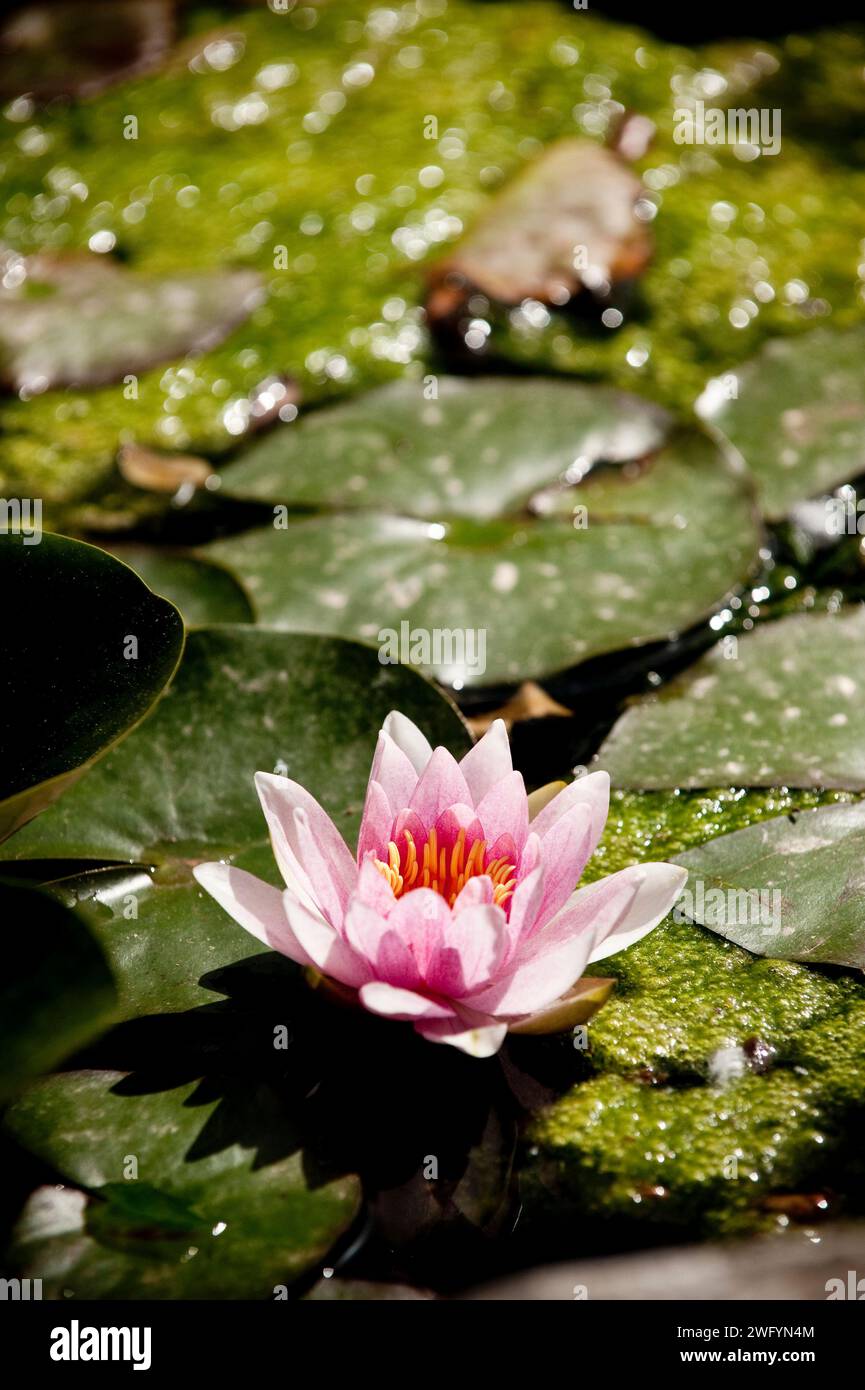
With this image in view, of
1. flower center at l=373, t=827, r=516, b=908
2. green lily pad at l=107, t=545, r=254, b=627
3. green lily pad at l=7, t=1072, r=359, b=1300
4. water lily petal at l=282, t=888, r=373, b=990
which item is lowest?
green lily pad at l=7, t=1072, r=359, b=1300

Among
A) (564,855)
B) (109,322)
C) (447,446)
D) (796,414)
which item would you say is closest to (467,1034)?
(564,855)

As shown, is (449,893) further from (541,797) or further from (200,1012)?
(200,1012)

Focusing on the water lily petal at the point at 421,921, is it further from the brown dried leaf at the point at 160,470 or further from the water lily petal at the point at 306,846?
the brown dried leaf at the point at 160,470

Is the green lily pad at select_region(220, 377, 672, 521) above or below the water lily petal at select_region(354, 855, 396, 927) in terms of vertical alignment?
above

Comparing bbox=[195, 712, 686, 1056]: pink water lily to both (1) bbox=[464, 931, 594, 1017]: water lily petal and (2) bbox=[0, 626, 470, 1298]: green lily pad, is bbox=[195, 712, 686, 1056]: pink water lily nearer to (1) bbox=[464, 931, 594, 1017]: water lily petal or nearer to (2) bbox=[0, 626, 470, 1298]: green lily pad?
(1) bbox=[464, 931, 594, 1017]: water lily petal

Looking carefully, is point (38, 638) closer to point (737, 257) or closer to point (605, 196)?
point (605, 196)

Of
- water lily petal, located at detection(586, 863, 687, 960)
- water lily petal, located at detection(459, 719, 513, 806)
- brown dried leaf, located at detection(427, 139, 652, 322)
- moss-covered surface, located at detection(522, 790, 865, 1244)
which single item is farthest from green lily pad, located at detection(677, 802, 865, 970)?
brown dried leaf, located at detection(427, 139, 652, 322)
